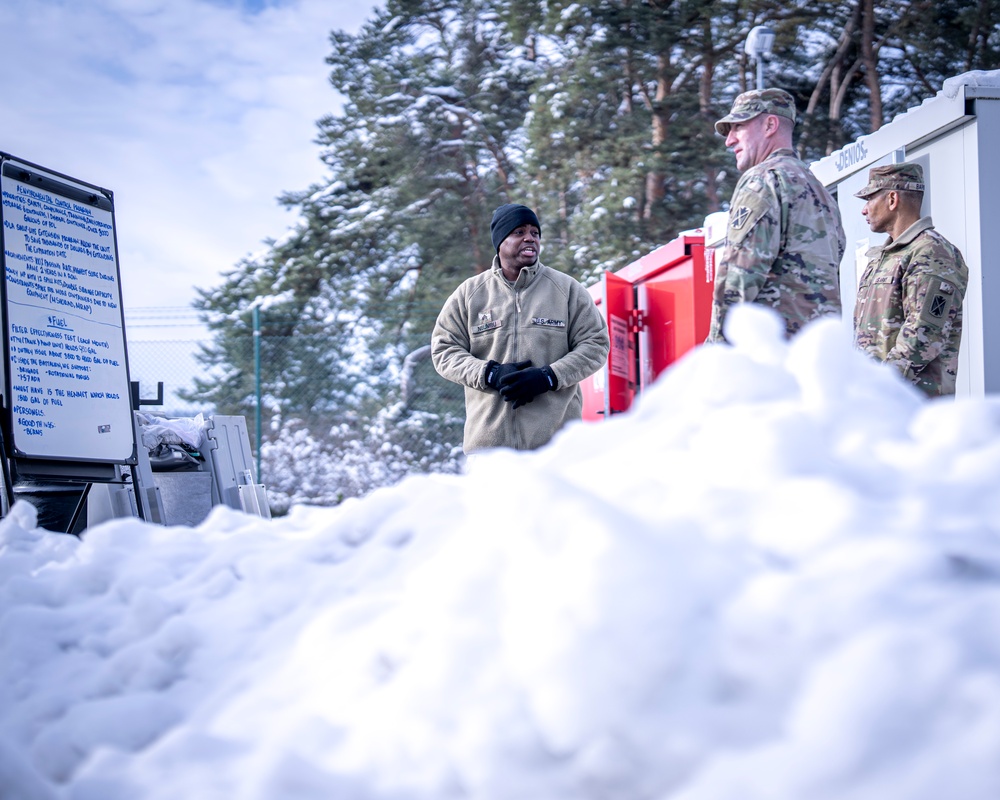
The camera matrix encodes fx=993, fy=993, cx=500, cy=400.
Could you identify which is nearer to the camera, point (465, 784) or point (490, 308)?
point (465, 784)

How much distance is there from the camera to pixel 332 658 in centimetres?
113

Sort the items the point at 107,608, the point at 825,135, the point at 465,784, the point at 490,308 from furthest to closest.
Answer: the point at 825,135, the point at 490,308, the point at 107,608, the point at 465,784

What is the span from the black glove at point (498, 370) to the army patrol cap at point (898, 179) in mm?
1526

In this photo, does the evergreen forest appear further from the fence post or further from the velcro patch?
the velcro patch

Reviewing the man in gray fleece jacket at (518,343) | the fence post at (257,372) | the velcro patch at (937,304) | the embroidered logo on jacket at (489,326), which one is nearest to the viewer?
the velcro patch at (937,304)

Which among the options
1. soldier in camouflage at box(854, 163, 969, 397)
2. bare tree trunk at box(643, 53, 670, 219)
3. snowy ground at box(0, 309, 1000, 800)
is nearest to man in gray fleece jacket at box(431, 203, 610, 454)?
soldier in camouflage at box(854, 163, 969, 397)

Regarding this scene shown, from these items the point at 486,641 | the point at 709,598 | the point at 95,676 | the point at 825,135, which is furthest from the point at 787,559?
the point at 825,135

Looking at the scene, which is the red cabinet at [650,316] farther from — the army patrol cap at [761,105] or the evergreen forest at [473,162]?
the evergreen forest at [473,162]

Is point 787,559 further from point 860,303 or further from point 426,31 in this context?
point 426,31

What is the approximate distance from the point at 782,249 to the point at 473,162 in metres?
14.0

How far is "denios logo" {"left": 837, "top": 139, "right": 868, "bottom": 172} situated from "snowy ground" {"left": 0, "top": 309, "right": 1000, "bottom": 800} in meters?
4.34

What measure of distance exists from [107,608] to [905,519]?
968 millimetres

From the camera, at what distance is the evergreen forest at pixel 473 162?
1286 centimetres

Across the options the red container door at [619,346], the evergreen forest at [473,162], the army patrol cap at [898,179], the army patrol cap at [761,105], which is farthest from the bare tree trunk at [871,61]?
the army patrol cap at [761,105]
